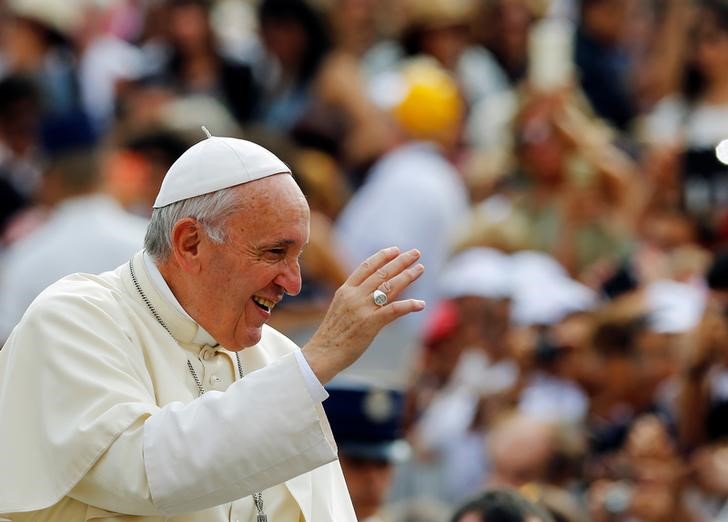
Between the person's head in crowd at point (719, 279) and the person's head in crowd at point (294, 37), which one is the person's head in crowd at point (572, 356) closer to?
the person's head in crowd at point (719, 279)

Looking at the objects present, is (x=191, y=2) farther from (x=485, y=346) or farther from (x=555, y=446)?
(x=555, y=446)

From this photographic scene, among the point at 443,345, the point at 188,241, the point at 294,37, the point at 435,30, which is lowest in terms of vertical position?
the point at 443,345

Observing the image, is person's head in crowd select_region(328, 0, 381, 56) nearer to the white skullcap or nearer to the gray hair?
the white skullcap

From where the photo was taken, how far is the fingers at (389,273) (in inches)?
159

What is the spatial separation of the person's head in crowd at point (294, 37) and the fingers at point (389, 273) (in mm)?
8022

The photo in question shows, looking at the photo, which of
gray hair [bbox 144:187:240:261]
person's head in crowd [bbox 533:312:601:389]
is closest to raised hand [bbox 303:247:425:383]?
gray hair [bbox 144:187:240:261]

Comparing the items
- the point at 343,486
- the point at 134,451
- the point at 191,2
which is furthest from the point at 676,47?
the point at 134,451

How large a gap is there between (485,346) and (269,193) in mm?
4999

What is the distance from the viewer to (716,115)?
9.73m

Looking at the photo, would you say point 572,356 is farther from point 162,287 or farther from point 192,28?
point 192,28

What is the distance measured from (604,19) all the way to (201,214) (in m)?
8.44

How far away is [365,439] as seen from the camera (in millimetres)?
6789

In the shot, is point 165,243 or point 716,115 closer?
point 165,243

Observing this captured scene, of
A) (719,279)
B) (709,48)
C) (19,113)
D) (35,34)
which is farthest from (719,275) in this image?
(35,34)
